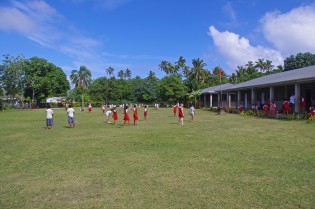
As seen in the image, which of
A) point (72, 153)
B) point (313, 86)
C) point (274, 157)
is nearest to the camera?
point (274, 157)

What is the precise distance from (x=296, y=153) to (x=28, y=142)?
382 inches

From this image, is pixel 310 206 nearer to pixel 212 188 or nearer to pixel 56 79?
pixel 212 188

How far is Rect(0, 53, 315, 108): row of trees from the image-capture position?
5606 centimetres

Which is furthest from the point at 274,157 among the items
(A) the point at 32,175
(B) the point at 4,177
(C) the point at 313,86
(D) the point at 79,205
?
(C) the point at 313,86

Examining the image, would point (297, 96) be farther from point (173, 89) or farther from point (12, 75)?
point (12, 75)


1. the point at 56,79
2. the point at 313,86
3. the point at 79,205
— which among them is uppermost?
the point at 56,79

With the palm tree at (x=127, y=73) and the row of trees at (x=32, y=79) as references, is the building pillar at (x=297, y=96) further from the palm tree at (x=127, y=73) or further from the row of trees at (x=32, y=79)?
the palm tree at (x=127, y=73)

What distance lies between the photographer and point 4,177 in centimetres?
644

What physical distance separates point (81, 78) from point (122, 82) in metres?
16.5

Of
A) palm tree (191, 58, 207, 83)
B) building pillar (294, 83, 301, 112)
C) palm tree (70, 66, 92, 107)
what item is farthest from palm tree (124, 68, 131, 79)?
building pillar (294, 83, 301, 112)

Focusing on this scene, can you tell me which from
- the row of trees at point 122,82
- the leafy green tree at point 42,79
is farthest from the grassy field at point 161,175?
the leafy green tree at point 42,79

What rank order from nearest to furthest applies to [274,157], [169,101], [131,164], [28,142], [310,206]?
[310,206]
[131,164]
[274,157]
[28,142]
[169,101]

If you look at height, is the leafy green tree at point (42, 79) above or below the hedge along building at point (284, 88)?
above

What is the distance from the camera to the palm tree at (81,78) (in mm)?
84656
